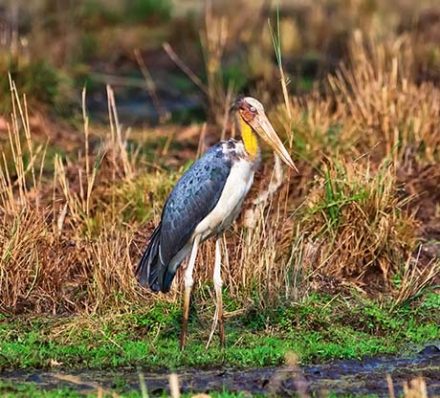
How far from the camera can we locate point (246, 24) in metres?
19.1

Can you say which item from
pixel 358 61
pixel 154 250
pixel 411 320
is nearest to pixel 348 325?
pixel 411 320

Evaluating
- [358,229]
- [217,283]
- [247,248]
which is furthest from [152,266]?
[358,229]

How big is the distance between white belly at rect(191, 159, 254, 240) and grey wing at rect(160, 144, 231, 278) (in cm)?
3

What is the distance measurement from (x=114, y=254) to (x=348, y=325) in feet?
5.40

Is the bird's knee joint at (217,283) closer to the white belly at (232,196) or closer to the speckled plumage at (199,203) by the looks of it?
the speckled plumage at (199,203)

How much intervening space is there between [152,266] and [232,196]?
83 cm

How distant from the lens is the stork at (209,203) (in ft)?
27.0

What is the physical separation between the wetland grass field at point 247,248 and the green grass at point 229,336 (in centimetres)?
1

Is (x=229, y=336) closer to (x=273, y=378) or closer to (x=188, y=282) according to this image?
(x=188, y=282)

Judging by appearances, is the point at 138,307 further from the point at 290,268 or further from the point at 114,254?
the point at 290,268

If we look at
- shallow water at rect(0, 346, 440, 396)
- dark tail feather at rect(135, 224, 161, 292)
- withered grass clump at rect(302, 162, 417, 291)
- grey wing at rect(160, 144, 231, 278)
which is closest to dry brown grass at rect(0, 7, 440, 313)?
withered grass clump at rect(302, 162, 417, 291)

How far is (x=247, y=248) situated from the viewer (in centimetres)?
922

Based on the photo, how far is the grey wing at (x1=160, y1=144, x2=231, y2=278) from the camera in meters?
8.24

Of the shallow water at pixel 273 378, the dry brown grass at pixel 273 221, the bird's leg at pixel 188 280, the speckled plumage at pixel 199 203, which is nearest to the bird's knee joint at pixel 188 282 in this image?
the bird's leg at pixel 188 280
